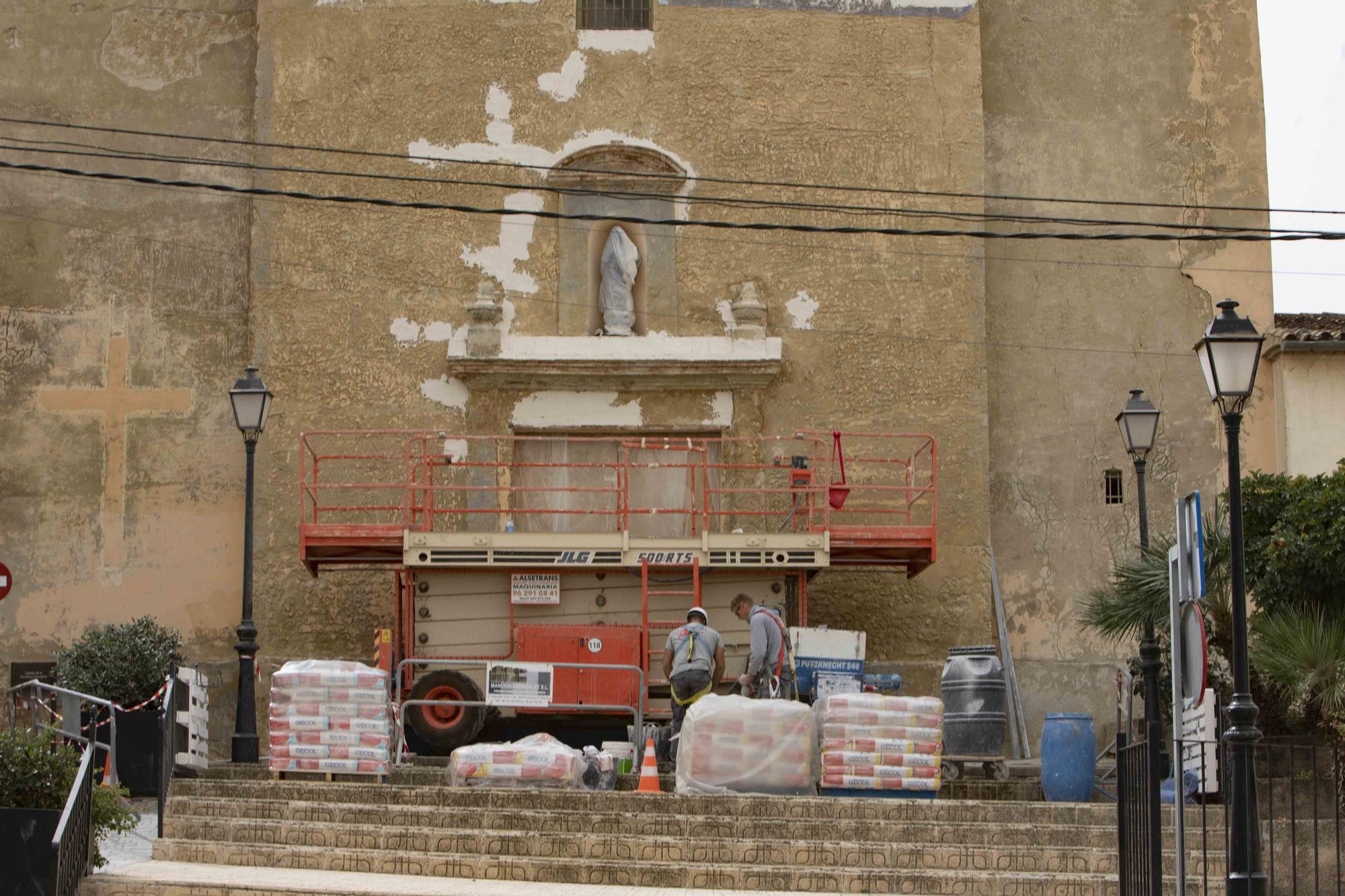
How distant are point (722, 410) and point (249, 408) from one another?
6.27 metres

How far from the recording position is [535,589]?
20.7 meters

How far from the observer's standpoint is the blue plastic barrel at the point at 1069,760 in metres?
16.2

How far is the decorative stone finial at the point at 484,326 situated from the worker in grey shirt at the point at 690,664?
6.31 meters

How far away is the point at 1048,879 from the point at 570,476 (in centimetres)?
1114

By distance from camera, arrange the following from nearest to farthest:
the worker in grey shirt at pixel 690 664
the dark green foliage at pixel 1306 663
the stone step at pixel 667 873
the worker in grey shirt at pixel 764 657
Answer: the stone step at pixel 667 873, the dark green foliage at pixel 1306 663, the worker in grey shirt at pixel 690 664, the worker in grey shirt at pixel 764 657

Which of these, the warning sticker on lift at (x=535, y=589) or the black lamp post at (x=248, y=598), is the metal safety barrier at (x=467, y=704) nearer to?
the warning sticker on lift at (x=535, y=589)

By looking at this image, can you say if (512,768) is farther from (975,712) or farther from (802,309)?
(802,309)

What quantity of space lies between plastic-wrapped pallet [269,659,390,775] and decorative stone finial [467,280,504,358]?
7.30m

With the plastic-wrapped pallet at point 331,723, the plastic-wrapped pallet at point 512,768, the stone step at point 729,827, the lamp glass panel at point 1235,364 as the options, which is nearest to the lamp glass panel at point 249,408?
the plastic-wrapped pallet at point 331,723

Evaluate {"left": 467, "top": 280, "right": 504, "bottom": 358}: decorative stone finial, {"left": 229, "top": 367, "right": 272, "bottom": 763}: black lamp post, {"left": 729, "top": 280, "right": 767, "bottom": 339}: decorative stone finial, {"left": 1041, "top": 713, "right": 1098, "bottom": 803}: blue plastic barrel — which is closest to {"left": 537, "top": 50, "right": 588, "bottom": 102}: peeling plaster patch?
{"left": 467, "top": 280, "right": 504, "bottom": 358}: decorative stone finial

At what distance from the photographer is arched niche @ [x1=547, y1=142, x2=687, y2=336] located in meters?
23.3

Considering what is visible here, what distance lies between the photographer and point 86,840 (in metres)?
13.1

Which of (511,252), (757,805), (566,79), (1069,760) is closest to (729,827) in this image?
(757,805)

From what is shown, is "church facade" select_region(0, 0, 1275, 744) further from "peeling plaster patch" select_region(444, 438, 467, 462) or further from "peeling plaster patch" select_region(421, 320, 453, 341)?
"peeling plaster patch" select_region(444, 438, 467, 462)
